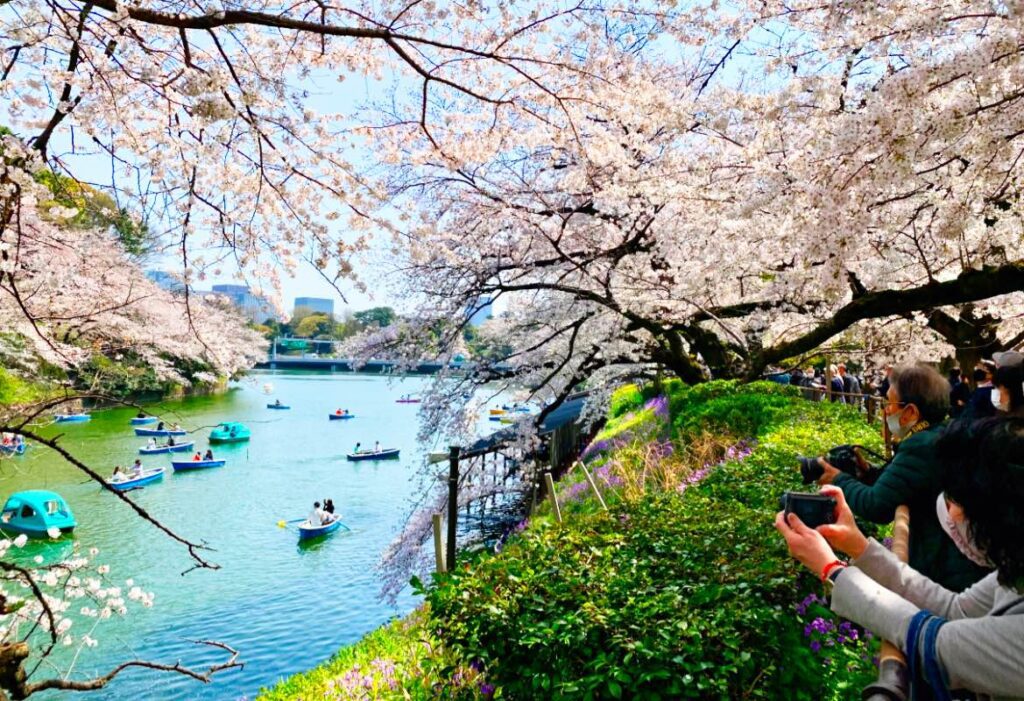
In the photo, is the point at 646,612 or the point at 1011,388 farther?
the point at 1011,388

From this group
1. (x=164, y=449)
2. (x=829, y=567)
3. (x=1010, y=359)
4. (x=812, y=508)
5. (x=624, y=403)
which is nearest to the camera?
(x=829, y=567)

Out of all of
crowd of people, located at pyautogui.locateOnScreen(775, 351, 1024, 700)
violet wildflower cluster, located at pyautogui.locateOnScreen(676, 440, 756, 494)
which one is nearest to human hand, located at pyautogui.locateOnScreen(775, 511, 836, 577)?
crowd of people, located at pyautogui.locateOnScreen(775, 351, 1024, 700)

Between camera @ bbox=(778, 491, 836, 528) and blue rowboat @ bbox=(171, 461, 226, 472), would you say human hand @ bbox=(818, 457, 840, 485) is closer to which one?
camera @ bbox=(778, 491, 836, 528)

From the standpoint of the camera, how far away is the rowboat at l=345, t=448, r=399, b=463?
2149 cm

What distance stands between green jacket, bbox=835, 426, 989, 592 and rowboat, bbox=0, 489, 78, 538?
13.8 m

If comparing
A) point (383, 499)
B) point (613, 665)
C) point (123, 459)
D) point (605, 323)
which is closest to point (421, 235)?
point (613, 665)

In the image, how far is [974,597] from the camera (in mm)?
1328

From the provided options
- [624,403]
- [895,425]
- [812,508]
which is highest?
[895,425]

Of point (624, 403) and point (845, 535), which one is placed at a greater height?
point (845, 535)

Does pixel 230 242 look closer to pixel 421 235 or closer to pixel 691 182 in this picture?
pixel 421 235

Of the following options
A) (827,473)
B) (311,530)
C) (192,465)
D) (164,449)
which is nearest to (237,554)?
(311,530)

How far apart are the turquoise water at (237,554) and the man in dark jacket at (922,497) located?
10.1 feet

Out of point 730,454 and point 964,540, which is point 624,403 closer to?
point 730,454

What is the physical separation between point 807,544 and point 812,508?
0.11 meters
